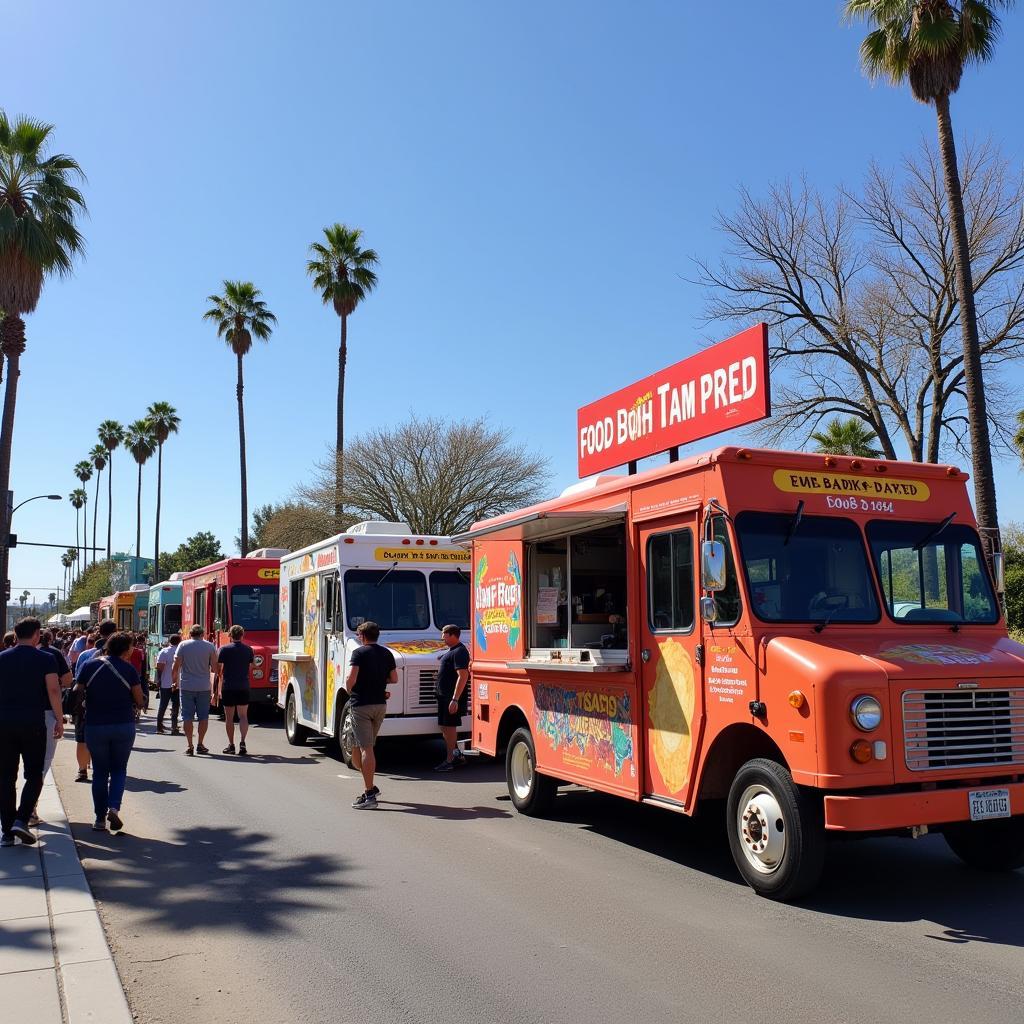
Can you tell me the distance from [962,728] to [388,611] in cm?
836

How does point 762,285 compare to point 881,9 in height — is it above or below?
below

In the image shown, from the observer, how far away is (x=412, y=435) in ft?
108

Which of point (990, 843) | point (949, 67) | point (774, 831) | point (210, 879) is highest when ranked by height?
point (949, 67)

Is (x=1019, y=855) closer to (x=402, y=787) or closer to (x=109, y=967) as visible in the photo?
(x=109, y=967)

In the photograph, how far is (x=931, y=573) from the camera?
23.2 feet

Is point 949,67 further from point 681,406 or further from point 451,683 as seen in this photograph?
point 451,683

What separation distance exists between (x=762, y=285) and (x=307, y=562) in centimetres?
1618

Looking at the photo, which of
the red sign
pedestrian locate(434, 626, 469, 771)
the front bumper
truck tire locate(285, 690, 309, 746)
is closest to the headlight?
the front bumper

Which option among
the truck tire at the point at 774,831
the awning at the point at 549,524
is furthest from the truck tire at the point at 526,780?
the truck tire at the point at 774,831

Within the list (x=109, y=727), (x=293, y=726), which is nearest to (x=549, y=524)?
(x=109, y=727)

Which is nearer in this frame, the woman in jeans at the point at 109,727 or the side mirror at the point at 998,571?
the side mirror at the point at 998,571

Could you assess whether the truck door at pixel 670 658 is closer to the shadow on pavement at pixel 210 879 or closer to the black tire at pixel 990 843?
the black tire at pixel 990 843

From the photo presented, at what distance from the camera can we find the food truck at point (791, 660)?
5777 millimetres

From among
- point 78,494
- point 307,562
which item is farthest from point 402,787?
point 78,494
